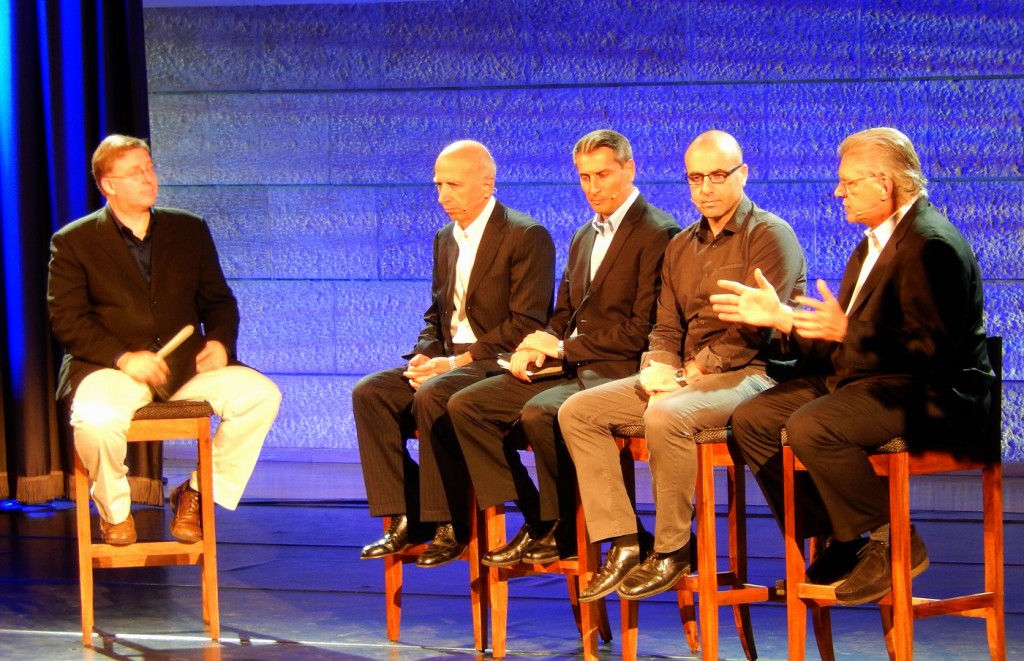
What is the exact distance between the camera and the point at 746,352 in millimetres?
3396

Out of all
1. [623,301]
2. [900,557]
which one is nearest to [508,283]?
[623,301]

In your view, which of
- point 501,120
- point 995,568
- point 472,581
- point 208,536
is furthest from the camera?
point 501,120

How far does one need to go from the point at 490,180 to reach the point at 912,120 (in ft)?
8.28

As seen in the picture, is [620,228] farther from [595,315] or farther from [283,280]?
[283,280]

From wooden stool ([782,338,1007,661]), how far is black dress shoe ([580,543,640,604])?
41 cm

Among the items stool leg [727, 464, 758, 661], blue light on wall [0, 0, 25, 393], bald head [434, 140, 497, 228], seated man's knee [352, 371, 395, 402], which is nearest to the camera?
stool leg [727, 464, 758, 661]

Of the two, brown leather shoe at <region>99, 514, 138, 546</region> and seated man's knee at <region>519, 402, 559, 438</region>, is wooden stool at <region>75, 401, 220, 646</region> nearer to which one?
brown leather shoe at <region>99, 514, 138, 546</region>

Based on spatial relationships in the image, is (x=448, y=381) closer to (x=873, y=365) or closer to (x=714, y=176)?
(x=714, y=176)

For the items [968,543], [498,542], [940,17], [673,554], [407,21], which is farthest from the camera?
[407,21]

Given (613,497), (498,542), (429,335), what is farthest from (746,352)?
(429,335)

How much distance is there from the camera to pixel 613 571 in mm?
3268

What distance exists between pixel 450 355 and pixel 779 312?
125 centimetres

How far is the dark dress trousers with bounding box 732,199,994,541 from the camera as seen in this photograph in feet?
9.72

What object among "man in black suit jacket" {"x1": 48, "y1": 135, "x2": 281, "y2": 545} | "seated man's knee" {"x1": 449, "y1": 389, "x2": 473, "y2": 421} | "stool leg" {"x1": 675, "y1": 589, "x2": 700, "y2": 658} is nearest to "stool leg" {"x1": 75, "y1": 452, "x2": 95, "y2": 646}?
"man in black suit jacket" {"x1": 48, "y1": 135, "x2": 281, "y2": 545}
